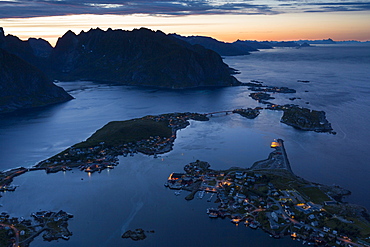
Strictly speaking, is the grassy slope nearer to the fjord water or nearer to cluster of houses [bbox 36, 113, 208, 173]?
cluster of houses [bbox 36, 113, 208, 173]

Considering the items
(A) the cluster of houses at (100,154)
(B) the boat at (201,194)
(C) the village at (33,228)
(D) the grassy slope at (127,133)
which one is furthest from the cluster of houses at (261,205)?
(D) the grassy slope at (127,133)

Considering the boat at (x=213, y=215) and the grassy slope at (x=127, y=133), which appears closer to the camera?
the boat at (x=213, y=215)

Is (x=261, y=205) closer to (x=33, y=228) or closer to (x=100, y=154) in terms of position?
(x=33, y=228)

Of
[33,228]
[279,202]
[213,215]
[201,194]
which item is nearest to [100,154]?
[33,228]

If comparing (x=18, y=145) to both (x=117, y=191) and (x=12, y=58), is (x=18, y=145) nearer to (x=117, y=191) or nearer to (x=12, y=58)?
(x=117, y=191)

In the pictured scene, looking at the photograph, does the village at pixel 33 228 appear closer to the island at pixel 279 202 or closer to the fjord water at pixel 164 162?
the fjord water at pixel 164 162

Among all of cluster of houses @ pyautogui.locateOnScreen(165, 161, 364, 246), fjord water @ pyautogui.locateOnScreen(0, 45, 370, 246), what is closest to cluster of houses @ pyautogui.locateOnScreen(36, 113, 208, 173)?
fjord water @ pyautogui.locateOnScreen(0, 45, 370, 246)
